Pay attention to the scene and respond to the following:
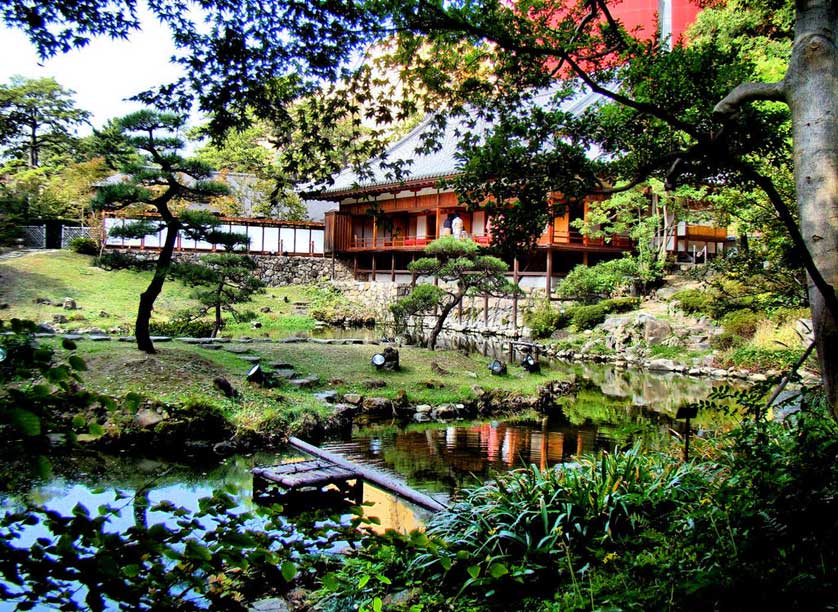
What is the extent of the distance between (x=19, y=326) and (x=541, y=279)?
2152 cm

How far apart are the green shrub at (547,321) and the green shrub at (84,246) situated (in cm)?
1589

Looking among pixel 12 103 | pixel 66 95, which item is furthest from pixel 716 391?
pixel 66 95

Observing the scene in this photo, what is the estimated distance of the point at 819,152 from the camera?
2912 millimetres

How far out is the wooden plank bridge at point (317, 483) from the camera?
5.34 meters

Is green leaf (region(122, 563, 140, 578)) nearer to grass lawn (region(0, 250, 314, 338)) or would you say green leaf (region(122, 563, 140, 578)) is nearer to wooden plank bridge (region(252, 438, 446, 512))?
wooden plank bridge (region(252, 438, 446, 512))

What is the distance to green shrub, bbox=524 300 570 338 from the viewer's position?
789 inches

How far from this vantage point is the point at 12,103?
16.2m

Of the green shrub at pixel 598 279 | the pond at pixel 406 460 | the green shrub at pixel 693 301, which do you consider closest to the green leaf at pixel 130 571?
the pond at pixel 406 460

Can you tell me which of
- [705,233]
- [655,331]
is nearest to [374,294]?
[655,331]

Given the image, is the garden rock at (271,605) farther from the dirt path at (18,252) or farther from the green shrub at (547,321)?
the dirt path at (18,252)

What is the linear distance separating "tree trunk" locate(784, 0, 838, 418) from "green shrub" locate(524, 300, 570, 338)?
56.4ft

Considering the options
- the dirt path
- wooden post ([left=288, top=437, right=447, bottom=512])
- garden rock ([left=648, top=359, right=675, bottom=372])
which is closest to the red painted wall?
garden rock ([left=648, top=359, right=675, bottom=372])

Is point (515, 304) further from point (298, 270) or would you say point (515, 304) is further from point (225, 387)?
point (225, 387)

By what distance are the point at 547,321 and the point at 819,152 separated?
57.4 feet
